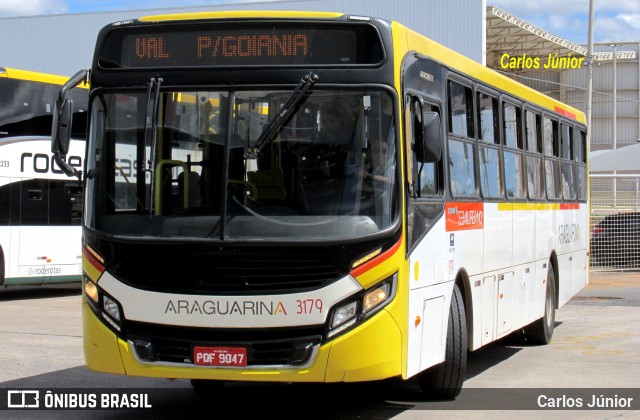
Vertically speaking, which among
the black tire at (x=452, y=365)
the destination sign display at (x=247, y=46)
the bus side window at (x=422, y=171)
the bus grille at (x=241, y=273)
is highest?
the destination sign display at (x=247, y=46)

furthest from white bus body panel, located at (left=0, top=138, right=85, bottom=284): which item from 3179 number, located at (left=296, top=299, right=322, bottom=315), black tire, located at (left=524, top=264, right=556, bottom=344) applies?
3179 number, located at (left=296, top=299, right=322, bottom=315)

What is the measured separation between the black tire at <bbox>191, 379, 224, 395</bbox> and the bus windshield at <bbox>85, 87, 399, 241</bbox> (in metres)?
2.26

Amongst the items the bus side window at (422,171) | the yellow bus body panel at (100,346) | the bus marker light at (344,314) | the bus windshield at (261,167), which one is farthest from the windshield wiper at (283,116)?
the yellow bus body panel at (100,346)

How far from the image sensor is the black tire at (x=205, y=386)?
9.80m

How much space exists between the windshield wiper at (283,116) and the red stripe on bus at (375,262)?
42.6 inches

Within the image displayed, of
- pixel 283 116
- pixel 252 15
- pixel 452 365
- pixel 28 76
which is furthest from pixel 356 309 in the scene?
pixel 28 76

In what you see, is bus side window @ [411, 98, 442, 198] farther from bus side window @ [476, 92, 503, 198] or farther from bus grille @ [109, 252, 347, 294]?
bus side window @ [476, 92, 503, 198]

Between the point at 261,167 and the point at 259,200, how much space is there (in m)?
0.23

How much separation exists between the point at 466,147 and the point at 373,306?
115 inches

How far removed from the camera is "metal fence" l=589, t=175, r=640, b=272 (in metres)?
27.3

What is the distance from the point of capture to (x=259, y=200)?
775cm

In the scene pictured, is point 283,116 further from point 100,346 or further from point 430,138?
point 100,346

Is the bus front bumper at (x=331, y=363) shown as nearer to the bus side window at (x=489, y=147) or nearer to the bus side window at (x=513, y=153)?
the bus side window at (x=489, y=147)

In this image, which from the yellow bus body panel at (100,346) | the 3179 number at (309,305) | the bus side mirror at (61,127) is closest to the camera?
the 3179 number at (309,305)
